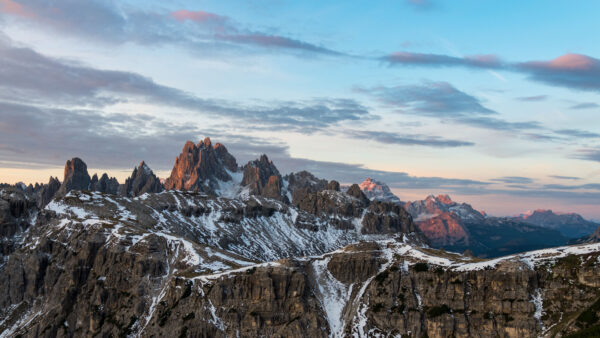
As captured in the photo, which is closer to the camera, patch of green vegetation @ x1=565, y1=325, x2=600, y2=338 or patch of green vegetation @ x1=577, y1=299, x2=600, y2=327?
patch of green vegetation @ x1=565, y1=325, x2=600, y2=338

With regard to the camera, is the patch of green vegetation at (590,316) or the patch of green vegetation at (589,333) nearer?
the patch of green vegetation at (589,333)

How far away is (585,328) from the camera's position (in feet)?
581

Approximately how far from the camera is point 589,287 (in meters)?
200

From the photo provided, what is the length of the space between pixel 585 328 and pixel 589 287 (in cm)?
2815

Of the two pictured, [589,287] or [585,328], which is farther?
[589,287]

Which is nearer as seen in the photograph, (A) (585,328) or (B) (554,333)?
(A) (585,328)

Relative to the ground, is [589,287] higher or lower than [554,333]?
higher

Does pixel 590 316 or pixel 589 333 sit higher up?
pixel 590 316

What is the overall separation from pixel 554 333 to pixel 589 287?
24192 millimetres

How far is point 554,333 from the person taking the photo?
632ft

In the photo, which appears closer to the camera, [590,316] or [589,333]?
[589,333]
